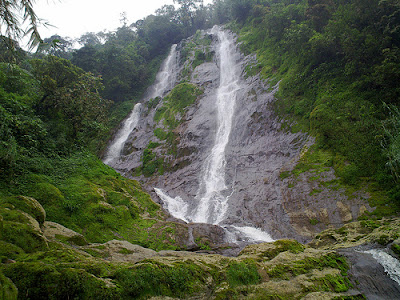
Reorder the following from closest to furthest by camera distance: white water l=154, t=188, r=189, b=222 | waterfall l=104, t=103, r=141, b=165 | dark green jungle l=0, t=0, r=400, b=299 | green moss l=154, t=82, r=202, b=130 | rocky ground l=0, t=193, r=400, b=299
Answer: rocky ground l=0, t=193, r=400, b=299 → dark green jungle l=0, t=0, r=400, b=299 → white water l=154, t=188, r=189, b=222 → waterfall l=104, t=103, r=141, b=165 → green moss l=154, t=82, r=202, b=130

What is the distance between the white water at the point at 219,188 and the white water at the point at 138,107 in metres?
10.6

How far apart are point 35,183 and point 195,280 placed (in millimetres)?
6427

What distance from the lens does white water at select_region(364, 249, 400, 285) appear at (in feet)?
17.5

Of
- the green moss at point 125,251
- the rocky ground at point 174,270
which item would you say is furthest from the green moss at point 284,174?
the green moss at point 125,251

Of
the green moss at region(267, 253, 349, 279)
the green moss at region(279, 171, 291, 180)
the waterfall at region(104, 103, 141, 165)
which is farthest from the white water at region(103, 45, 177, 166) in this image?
the green moss at region(267, 253, 349, 279)

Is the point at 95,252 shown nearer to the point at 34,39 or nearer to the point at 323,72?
the point at 34,39

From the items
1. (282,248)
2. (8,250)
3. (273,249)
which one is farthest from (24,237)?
(282,248)

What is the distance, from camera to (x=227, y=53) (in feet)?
110

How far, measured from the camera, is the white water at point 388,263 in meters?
5.33

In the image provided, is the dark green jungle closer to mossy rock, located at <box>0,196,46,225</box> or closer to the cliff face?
mossy rock, located at <box>0,196,46,225</box>

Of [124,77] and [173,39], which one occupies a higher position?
[173,39]

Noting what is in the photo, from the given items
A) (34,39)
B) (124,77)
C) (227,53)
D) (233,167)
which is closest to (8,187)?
(34,39)

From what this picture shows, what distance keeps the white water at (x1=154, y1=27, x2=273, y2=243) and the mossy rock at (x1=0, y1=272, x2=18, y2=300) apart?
Result: 8583mm

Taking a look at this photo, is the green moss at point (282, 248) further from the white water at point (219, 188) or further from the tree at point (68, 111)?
the tree at point (68, 111)
